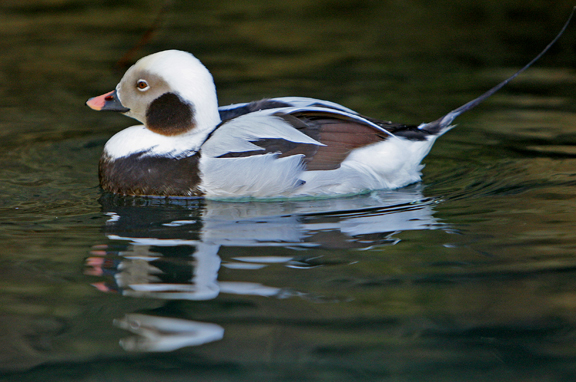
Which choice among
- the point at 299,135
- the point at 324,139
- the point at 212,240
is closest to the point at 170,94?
the point at 299,135

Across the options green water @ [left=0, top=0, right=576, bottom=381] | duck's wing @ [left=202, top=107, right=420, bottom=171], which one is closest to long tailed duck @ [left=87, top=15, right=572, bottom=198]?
duck's wing @ [left=202, top=107, right=420, bottom=171]

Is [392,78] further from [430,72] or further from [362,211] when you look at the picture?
[362,211]

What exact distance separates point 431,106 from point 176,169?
2.80 m

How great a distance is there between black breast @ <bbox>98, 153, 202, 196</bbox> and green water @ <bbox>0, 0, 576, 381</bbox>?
8cm

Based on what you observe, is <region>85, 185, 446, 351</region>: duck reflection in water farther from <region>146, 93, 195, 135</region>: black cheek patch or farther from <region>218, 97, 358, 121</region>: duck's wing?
<region>218, 97, 358, 121</region>: duck's wing

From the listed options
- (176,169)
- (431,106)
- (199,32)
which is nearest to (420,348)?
(176,169)

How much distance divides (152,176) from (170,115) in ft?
1.30

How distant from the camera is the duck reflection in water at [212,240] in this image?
311cm

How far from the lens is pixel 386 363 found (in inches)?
103

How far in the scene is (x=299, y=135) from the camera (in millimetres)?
4488

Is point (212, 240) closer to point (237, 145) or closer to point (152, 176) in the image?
point (237, 145)

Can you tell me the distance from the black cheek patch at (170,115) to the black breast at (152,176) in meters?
0.21

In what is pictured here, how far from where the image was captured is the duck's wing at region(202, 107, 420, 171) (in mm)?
4477

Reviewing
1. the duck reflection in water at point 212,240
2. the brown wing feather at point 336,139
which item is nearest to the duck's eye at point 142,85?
the duck reflection in water at point 212,240
